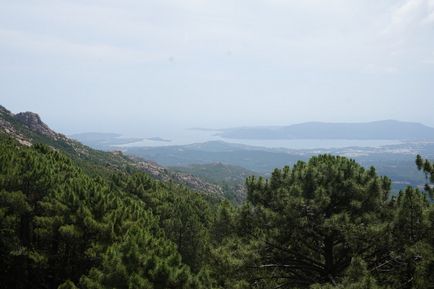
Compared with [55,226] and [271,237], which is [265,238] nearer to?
[271,237]

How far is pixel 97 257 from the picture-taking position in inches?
931

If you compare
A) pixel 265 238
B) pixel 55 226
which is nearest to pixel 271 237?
pixel 265 238

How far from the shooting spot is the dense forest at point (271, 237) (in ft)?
51.7

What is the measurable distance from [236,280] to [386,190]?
814 cm

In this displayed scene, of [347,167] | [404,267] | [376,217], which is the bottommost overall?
[404,267]

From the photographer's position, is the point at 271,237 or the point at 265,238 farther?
the point at 265,238

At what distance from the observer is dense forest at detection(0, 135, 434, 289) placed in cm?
1576

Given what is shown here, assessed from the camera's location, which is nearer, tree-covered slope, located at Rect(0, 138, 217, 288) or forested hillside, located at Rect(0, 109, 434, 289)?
forested hillside, located at Rect(0, 109, 434, 289)

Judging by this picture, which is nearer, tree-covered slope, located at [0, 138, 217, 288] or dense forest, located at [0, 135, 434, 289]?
dense forest, located at [0, 135, 434, 289]

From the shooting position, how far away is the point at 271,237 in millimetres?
18875

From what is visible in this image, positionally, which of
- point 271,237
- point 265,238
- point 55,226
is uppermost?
point 271,237

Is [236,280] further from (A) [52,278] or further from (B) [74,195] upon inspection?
(A) [52,278]

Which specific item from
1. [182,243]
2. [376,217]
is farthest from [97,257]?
[376,217]

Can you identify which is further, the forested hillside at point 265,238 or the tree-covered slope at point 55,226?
the tree-covered slope at point 55,226
